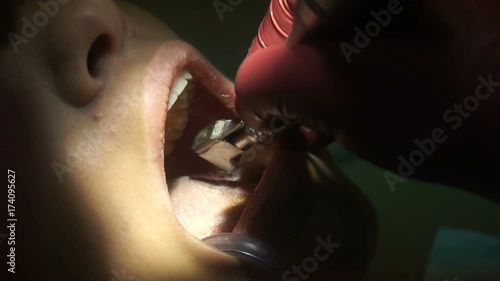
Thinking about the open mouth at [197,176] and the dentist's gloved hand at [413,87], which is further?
the open mouth at [197,176]

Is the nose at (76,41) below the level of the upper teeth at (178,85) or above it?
above

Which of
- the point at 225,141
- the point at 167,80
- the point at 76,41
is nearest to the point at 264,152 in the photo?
the point at 225,141

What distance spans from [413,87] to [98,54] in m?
0.31

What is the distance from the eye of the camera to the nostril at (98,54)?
20.7 inches

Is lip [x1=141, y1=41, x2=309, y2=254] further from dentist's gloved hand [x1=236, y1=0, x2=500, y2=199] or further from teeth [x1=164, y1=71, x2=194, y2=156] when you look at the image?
dentist's gloved hand [x1=236, y1=0, x2=500, y2=199]

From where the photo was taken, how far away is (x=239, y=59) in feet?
2.89

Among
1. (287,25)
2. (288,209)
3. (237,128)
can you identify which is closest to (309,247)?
(288,209)

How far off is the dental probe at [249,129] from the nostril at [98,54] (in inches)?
6.8

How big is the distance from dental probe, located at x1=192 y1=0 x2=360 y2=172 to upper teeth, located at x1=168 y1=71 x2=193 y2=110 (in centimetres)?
6

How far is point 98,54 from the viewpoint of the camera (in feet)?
1.76

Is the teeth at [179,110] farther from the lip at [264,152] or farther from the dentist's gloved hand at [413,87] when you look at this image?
the dentist's gloved hand at [413,87]

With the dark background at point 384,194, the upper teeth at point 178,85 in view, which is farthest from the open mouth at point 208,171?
the dark background at point 384,194

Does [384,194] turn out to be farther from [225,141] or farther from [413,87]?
A: [413,87]

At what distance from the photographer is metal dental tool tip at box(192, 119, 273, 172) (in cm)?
63
